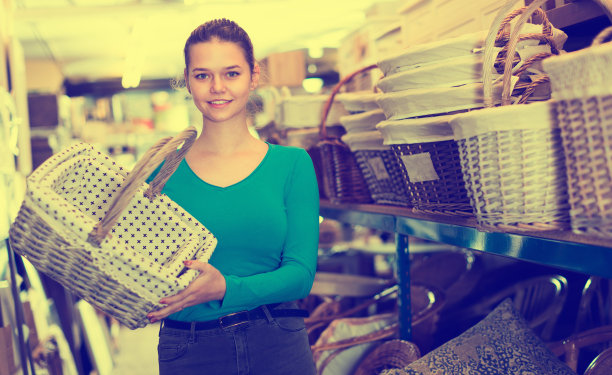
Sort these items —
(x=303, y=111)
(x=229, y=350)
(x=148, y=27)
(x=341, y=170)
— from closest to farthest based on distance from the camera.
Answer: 1. (x=229, y=350)
2. (x=341, y=170)
3. (x=303, y=111)
4. (x=148, y=27)

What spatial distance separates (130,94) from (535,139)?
830cm

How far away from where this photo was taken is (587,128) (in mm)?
967

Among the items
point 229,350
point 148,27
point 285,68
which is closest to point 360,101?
point 229,350

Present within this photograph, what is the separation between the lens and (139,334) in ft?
17.7

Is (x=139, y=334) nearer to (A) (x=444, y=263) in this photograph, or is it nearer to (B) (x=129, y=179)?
(A) (x=444, y=263)

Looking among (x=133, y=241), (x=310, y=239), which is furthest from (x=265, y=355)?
(x=133, y=241)

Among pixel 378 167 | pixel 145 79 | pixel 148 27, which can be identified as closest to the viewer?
pixel 378 167

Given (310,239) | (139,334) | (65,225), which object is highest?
(65,225)

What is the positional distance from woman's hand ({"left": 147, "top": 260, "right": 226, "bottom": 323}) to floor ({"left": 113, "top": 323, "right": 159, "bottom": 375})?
2756mm

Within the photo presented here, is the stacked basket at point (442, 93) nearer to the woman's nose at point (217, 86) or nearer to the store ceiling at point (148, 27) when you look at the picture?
the woman's nose at point (217, 86)

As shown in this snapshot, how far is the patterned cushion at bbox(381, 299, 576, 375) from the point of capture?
1.55 m

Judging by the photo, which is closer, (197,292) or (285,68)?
(197,292)

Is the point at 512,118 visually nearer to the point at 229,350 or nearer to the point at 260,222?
the point at 260,222

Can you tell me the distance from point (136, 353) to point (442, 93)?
3.96 m
